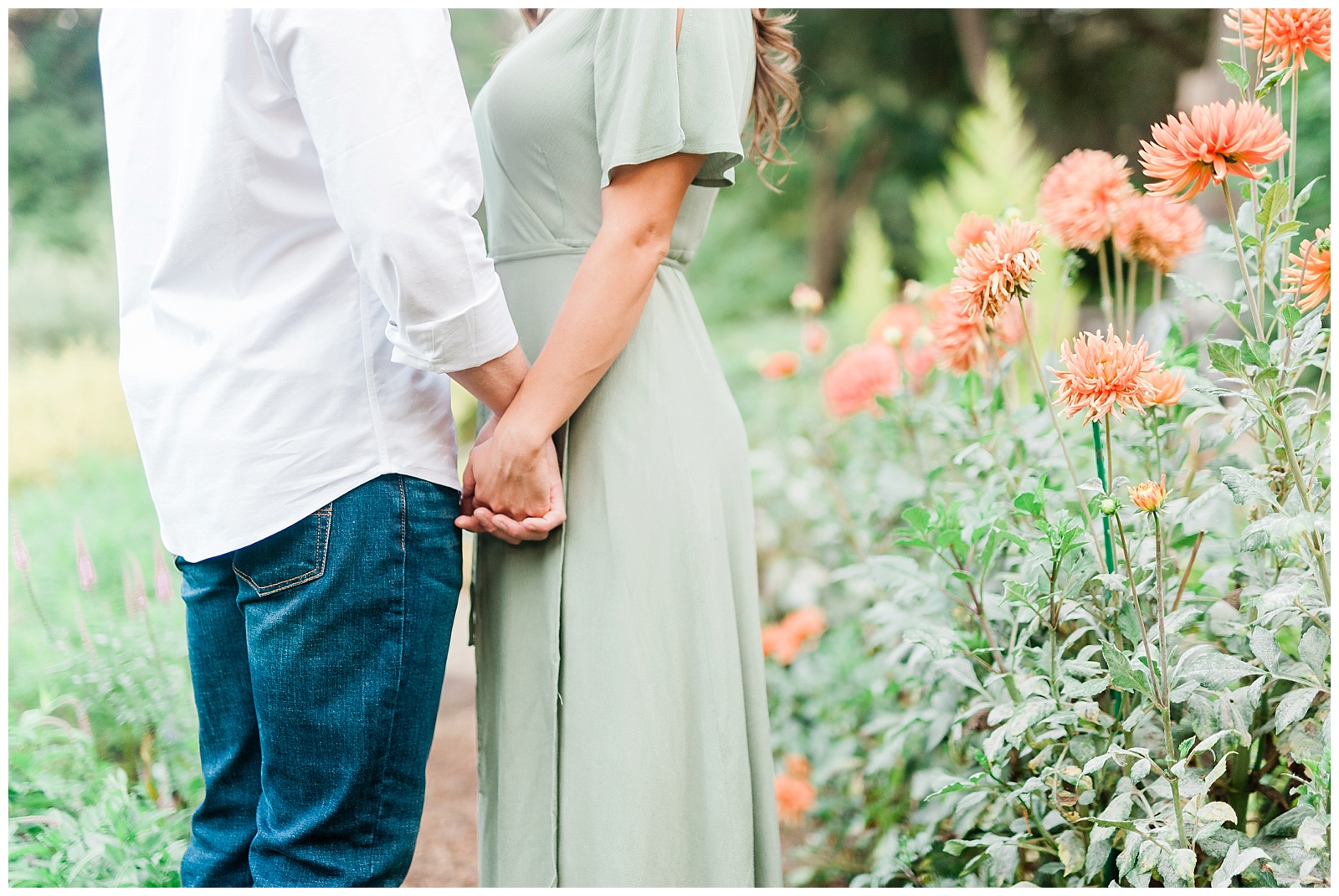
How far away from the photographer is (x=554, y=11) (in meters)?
1.16

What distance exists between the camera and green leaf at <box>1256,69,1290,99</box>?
100 centimetres

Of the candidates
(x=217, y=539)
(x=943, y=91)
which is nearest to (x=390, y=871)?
(x=217, y=539)

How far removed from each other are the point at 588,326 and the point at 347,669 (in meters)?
0.49

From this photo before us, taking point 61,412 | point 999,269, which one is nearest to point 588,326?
point 999,269

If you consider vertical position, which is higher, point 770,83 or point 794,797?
point 770,83

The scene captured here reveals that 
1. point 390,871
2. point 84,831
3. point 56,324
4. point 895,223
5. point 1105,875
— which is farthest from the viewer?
point 895,223

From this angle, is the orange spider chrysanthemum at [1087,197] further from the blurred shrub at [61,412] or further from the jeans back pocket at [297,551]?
the blurred shrub at [61,412]

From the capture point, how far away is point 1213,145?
0.98 m

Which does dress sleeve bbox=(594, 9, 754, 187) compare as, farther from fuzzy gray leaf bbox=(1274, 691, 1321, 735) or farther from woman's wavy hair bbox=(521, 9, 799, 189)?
fuzzy gray leaf bbox=(1274, 691, 1321, 735)

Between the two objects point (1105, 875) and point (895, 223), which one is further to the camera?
point (895, 223)

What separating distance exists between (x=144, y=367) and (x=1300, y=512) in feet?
4.46

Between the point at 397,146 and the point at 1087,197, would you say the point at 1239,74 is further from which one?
the point at 397,146

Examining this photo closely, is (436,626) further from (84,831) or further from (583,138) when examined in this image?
(84,831)

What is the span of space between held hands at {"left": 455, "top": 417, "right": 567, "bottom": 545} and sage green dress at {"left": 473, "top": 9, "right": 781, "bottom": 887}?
0.14ft
